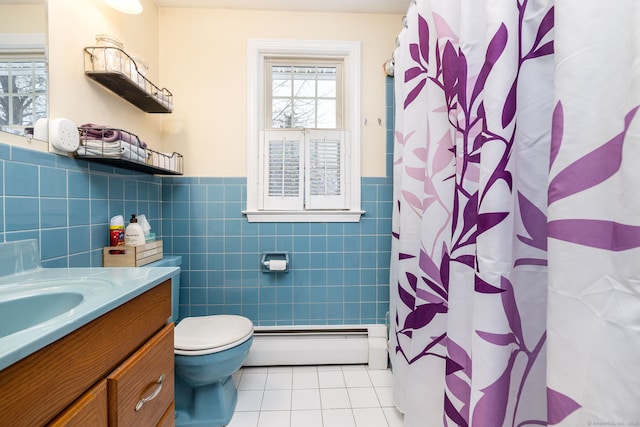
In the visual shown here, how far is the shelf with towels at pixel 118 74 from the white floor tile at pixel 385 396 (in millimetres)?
1970

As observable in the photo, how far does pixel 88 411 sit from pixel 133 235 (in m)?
0.92

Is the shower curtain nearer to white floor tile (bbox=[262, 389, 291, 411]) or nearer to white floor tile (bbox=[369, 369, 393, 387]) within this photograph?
white floor tile (bbox=[369, 369, 393, 387])

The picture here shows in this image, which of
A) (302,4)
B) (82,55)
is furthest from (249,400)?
(302,4)

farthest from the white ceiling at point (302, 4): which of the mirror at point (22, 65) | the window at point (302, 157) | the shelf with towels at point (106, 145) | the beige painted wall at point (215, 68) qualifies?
the shelf with towels at point (106, 145)

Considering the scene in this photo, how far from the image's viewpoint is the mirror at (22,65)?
801 mm

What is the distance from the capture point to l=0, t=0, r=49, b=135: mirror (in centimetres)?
80

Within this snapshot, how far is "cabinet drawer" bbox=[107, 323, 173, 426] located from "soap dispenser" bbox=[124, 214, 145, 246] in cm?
64

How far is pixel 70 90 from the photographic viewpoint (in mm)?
1025

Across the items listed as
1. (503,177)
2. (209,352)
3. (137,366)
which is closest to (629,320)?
(503,177)

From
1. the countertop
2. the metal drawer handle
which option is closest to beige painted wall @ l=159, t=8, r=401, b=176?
the countertop

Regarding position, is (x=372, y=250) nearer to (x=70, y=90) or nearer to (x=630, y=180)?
(x=630, y=180)

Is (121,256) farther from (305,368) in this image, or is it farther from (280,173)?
(305,368)

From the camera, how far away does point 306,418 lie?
1.25m

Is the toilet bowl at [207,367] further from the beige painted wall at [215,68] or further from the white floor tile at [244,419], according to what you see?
the beige painted wall at [215,68]
